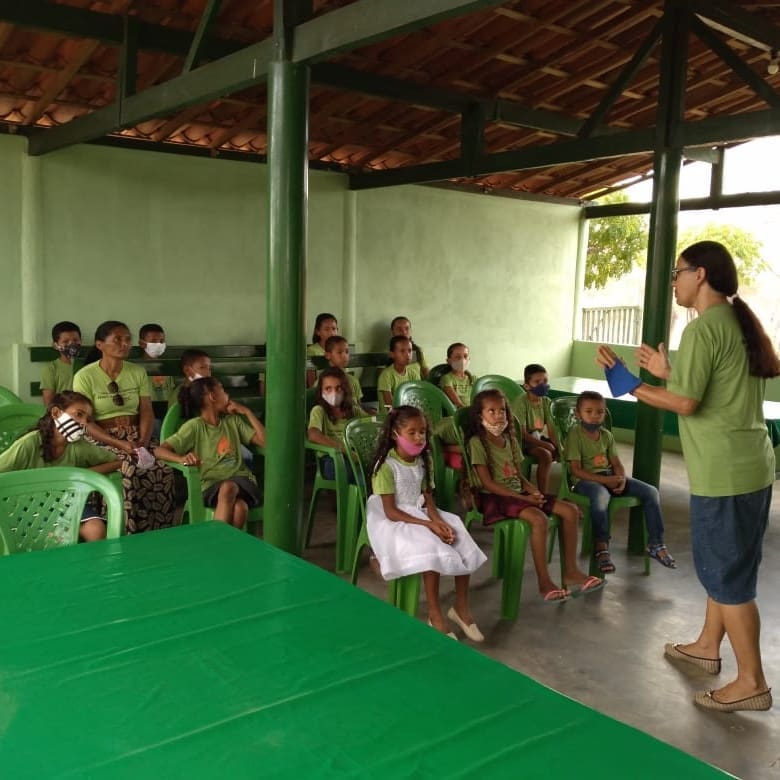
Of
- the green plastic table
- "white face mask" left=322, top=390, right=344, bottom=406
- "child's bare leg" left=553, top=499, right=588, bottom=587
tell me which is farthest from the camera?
"white face mask" left=322, top=390, right=344, bottom=406

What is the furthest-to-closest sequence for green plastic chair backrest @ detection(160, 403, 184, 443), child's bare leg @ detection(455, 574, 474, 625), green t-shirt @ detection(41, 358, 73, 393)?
green t-shirt @ detection(41, 358, 73, 393), green plastic chair backrest @ detection(160, 403, 184, 443), child's bare leg @ detection(455, 574, 474, 625)

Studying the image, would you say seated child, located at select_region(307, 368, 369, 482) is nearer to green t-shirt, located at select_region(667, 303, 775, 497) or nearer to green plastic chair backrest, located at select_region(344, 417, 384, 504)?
green plastic chair backrest, located at select_region(344, 417, 384, 504)

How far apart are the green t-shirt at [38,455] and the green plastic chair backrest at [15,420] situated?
18.4 inches

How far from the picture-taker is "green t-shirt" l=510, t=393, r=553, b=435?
5973 mm

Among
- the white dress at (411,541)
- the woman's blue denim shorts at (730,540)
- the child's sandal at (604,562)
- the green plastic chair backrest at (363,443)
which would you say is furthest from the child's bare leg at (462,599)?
the woman's blue denim shorts at (730,540)

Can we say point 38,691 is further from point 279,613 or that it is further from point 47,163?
point 47,163

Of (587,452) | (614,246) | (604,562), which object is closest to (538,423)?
(587,452)

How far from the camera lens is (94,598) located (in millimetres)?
2279

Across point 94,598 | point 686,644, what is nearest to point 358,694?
point 94,598

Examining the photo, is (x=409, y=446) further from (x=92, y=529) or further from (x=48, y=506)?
(x=48, y=506)

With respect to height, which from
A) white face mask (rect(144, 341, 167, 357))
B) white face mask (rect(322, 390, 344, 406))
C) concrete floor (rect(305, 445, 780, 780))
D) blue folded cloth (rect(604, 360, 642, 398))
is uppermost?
blue folded cloth (rect(604, 360, 642, 398))

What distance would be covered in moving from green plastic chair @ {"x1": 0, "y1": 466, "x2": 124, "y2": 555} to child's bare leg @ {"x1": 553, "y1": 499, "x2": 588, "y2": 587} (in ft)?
8.14

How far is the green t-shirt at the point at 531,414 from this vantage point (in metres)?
5.97

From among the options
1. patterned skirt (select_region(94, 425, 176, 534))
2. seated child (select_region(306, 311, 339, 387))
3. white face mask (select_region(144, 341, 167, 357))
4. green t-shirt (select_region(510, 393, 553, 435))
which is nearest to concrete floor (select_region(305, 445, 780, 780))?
green t-shirt (select_region(510, 393, 553, 435))
